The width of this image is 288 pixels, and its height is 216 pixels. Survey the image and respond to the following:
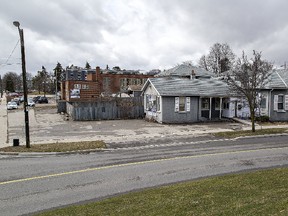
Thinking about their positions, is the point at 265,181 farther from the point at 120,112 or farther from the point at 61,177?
the point at 120,112

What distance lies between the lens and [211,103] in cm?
3083

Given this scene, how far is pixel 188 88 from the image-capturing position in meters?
30.2

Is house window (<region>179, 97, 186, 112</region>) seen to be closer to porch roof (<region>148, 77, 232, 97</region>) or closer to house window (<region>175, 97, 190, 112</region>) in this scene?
house window (<region>175, 97, 190, 112</region>)

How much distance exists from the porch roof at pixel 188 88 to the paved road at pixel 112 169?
43.0 ft

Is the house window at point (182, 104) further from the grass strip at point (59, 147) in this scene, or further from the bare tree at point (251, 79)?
the grass strip at point (59, 147)

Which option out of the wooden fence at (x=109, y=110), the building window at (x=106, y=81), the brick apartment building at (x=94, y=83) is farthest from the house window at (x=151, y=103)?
the building window at (x=106, y=81)

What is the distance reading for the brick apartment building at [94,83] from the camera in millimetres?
57531

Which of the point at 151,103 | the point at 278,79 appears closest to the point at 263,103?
the point at 278,79

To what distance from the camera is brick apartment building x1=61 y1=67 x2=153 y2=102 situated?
5753 centimetres

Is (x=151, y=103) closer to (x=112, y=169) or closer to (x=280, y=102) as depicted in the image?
(x=280, y=102)

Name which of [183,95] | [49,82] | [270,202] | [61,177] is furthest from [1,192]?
[49,82]

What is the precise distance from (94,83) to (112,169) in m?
50.5

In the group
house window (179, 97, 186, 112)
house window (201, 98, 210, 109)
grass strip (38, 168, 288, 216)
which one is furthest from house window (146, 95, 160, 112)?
grass strip (38, 168, 288, 216)

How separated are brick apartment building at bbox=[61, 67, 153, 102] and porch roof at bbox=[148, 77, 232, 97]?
28.3m
